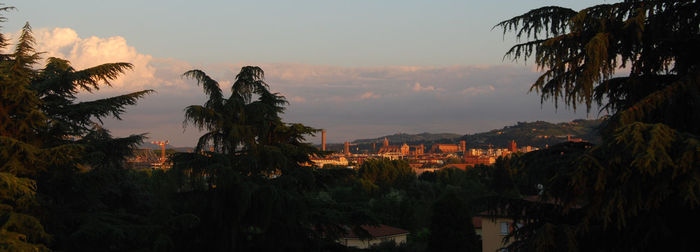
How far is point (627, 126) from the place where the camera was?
6.50 m

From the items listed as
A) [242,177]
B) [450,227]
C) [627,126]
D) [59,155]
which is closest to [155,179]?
[242,177]

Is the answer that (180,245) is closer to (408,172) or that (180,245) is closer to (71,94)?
(71,94)

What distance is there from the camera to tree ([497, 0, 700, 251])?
6465 mm

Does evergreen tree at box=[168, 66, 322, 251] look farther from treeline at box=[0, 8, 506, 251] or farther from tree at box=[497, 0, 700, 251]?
tree at box=[497, 0, 700, 251]

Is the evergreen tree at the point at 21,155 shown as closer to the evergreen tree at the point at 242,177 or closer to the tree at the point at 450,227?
the evergreen tree at the point at 242,177

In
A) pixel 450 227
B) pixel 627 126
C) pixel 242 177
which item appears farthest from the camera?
pixel 450 227

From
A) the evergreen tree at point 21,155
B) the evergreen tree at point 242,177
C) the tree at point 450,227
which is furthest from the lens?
the tree at point 450,227

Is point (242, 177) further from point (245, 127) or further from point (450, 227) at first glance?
point (450, 227)

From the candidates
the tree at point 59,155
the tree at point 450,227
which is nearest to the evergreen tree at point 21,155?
the tree at point 59,155

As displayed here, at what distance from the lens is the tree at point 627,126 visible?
646 centimetres

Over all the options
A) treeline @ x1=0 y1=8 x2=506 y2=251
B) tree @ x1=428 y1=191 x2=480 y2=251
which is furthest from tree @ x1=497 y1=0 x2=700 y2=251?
tree @ x1=428 y1=191 x2=480 y2=251

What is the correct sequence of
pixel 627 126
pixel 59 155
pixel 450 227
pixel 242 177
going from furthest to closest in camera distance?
pixel 450 227
pixel 242 177
pixel 59 155
pixel 627 126

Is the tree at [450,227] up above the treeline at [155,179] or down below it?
below

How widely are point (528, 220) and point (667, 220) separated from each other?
1720 millimetres
